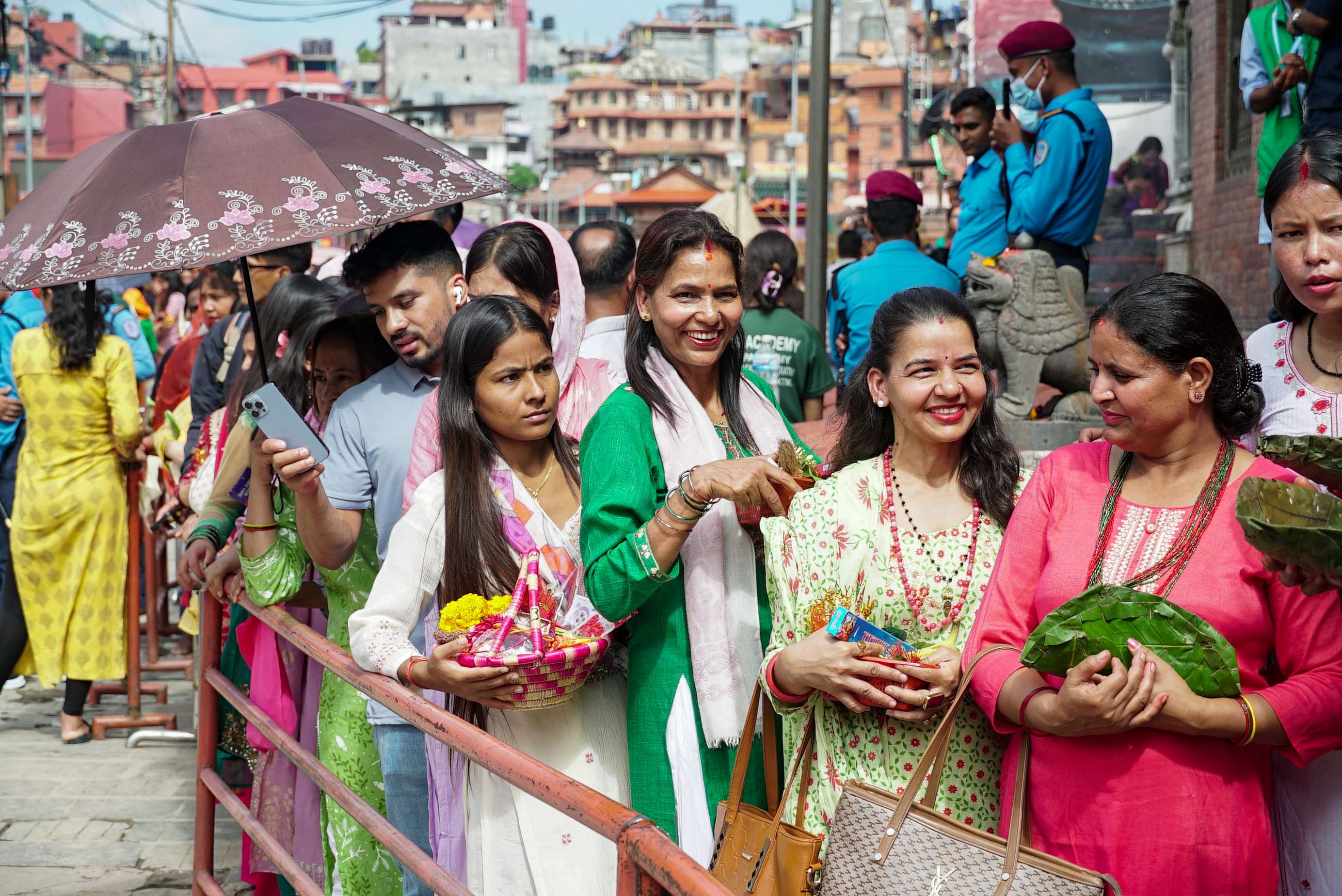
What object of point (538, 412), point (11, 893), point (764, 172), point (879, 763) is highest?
point (764, 172)

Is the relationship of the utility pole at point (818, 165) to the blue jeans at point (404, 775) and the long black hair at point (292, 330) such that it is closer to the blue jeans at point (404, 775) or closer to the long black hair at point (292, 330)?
the long black hair at point (292, 330)

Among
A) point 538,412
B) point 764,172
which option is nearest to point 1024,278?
point 538,412

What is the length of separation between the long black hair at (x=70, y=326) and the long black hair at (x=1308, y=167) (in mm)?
5303

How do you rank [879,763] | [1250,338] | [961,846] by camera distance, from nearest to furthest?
[961,846], [879,763], [1250,338]

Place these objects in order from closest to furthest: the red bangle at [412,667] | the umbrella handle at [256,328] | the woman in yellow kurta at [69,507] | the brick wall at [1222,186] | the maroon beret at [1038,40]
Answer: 1. the red bangle at [412,667]
2. the umbrella handle at [256,328]
3. the maroon beret at [1038,40]
4. the woman in yellow kurta at [69,507]
5. the brick wall at [1222,186]

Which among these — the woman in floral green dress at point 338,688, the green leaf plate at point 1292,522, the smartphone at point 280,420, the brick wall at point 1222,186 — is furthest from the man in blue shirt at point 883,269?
the brick wall at point 1222,186

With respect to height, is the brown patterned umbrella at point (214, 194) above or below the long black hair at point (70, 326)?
above

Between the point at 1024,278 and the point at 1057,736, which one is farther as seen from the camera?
the point at 1024,278

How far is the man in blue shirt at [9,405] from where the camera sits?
6922 mm

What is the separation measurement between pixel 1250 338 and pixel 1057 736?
101 cm

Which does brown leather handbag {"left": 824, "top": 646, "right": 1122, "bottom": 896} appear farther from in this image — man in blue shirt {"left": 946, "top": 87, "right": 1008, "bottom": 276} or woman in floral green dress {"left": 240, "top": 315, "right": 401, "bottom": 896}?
man in blue shirt {"left": 946, "top": 87, "right": 1008, "bottom": 276}

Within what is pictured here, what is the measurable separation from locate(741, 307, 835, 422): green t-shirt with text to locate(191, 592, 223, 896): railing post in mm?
2932

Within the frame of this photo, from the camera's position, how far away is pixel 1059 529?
232 cm

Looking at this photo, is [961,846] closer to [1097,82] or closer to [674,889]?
[674,889]
